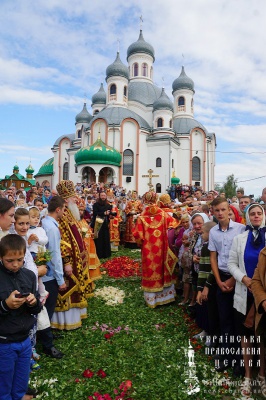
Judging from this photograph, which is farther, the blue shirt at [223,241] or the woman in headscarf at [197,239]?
the woman in headscarf at [197,239]

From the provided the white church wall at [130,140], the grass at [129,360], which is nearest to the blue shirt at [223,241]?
the grass at [129,360]

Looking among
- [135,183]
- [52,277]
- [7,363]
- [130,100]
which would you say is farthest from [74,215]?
[130,100]

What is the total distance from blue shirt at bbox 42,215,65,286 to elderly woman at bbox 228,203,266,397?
205 cm

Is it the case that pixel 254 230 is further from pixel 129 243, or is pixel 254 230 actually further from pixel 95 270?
pixel 129 243

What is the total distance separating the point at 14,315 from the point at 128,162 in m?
31.4

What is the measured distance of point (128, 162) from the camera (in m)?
33.4

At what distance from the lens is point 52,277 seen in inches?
153

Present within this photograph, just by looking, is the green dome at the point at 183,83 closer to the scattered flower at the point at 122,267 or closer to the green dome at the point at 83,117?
the green dome at the point at 83,117

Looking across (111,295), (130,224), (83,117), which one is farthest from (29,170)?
(111,295)

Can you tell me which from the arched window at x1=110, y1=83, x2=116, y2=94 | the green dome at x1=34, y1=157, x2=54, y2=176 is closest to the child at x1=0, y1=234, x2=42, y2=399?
the arched window at x1=110, y1=83, x2=116, y2=94

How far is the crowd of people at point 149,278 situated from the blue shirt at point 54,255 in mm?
12

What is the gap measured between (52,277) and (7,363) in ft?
4.89

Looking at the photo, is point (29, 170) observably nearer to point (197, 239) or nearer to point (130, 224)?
point (130, 224)

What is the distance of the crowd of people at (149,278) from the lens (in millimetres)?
2473
